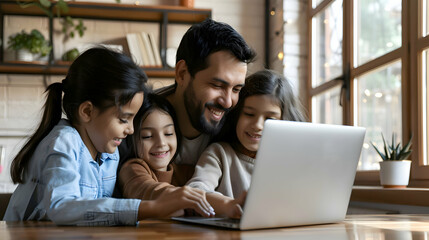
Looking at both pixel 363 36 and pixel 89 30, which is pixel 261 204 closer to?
pixel 363 36

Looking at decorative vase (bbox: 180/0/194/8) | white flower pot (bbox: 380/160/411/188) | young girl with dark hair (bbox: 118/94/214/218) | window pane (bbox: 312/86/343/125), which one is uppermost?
decorative vase (bbox: 180/0/194/8)

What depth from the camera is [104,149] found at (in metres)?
1.43

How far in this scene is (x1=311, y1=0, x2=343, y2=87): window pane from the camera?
3296mm

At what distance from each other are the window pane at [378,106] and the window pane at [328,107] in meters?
0.23

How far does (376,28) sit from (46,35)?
2.38m

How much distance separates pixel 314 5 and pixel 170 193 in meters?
2.85

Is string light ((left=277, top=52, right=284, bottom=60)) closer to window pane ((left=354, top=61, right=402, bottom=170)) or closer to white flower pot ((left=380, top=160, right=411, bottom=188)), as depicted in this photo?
window pane ((left=354, top=61, right=402, bottom=170))

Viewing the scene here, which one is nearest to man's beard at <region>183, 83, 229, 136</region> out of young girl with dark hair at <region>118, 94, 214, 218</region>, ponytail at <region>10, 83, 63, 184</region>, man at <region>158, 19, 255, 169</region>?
man at <region>158, 19, 255, 169</region>

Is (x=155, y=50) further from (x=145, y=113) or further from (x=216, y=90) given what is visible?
(x=145, y=113)

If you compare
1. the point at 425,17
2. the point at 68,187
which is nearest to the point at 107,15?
the point at 425,17

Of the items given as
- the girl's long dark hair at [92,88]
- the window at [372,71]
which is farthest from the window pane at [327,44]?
the girl's long dark hair at [92,88]

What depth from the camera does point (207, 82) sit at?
1745mm

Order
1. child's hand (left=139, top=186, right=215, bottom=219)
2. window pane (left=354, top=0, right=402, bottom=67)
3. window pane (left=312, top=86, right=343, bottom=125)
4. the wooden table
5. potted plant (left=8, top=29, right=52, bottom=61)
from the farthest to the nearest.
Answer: potted plant (left=8, top=29, right=52, bottom=61), window pane (left=312, top=86, right=343, bottom=125), window pane (left=354, top=0, right=402, bottom=67), child's hand (left=139, top=186, right=215, bottom=219), the wooden table

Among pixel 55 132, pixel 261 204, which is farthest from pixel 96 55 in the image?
pixel 261 204
